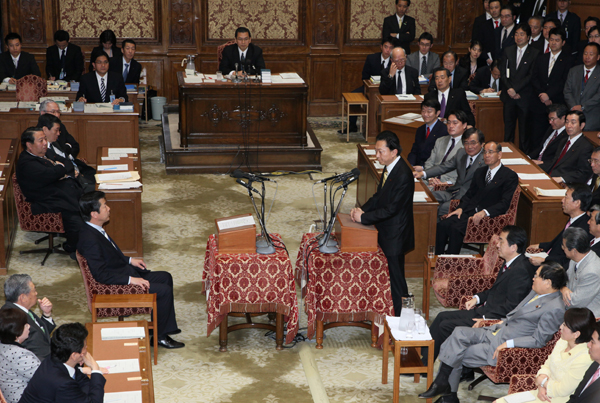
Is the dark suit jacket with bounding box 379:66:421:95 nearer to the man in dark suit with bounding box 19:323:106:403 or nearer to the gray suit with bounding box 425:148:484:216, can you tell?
the gray suit with bounding box 425:148:484:216

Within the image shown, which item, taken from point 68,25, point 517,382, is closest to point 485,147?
point 517,382

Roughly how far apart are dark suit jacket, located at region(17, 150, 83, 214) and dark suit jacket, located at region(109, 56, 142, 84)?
4.75 m

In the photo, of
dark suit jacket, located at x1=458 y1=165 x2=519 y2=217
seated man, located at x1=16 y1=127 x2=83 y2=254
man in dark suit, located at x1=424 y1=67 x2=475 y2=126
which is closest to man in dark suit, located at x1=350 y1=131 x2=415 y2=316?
dark suit jacket, located at x1=458 y1=165 x2=519 y2=217

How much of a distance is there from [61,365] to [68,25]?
1033cm

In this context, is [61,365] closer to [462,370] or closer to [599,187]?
[462,370]

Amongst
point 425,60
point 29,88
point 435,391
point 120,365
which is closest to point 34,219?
point 120,365

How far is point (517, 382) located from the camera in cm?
464

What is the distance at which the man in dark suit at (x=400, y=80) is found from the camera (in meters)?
11.0

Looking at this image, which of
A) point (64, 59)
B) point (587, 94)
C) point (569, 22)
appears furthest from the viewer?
point (64, 59)

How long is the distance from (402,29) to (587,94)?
4292 mm

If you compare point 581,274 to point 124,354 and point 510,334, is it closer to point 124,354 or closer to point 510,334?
point 510,334

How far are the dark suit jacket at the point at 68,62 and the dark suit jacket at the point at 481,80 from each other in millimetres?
6310

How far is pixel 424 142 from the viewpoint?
845 centimetres

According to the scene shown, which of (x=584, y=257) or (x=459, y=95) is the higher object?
(x=459, y=95)
